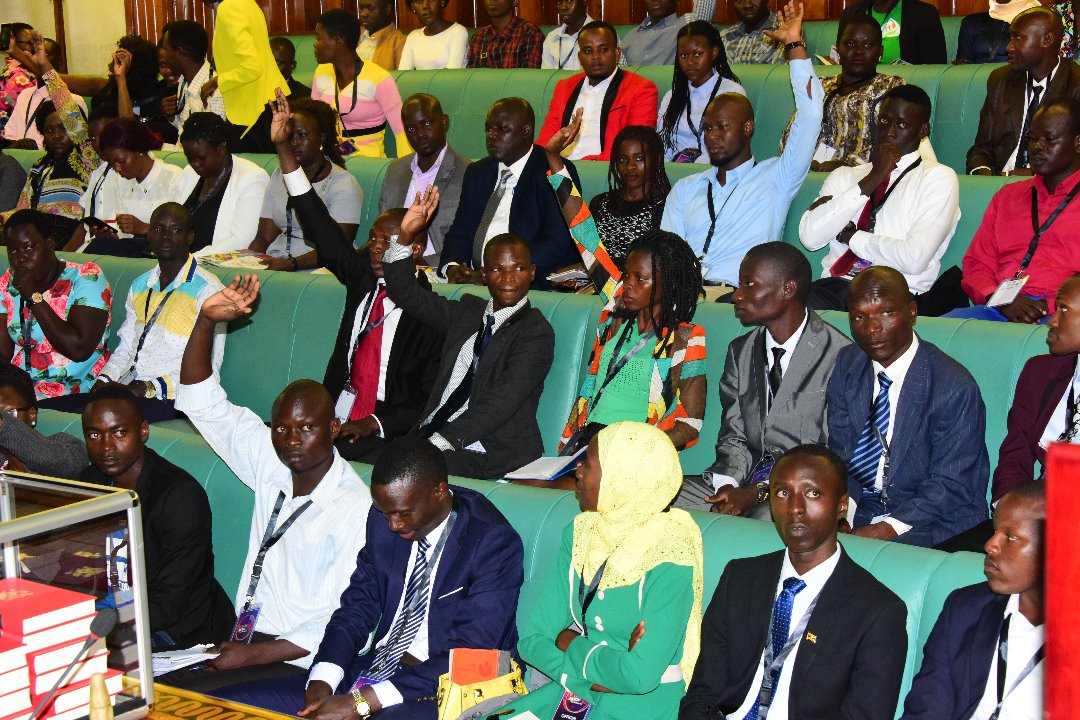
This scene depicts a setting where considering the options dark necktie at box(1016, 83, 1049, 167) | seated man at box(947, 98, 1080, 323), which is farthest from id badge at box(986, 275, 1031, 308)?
dark necktie at box(1016, 83, 1049, 167)

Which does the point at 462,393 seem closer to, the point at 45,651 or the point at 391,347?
the point at 391,347

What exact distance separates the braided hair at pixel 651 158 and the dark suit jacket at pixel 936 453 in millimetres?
1789

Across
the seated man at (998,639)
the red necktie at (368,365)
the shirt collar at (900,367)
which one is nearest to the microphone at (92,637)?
the seated man at (998,639)

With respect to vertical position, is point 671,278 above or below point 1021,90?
below

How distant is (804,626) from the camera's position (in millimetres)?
2430

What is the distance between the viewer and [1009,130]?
5.09 metres

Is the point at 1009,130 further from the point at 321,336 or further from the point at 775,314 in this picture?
the point at 321,336

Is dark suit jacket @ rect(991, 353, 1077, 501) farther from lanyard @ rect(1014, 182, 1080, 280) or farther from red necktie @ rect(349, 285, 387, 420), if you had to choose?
red necktie @ rect(349, 285, 387, 420)

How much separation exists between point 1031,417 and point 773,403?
2.17 ft

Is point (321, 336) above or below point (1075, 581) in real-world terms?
below

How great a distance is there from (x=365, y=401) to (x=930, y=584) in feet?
7.66

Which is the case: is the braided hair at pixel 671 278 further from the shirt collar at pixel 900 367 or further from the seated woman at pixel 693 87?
the seated woman at pixel 693 87

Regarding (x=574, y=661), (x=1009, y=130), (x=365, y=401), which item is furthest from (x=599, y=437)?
(x=1009, y=130)

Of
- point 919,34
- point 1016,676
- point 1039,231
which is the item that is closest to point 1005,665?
point 1016,676
